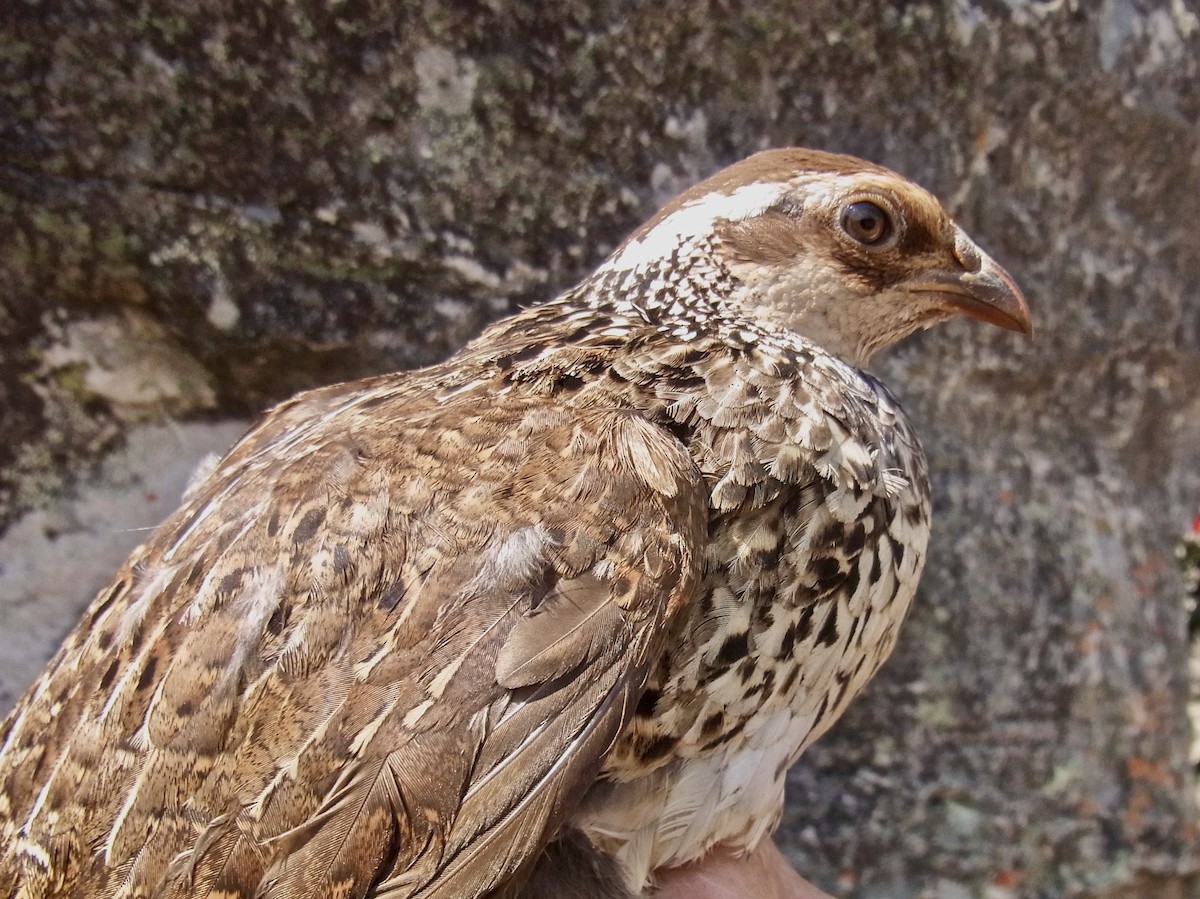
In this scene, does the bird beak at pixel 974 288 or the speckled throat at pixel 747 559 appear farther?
the bird beak at pixel 974 288

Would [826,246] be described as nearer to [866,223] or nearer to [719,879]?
[866,223]

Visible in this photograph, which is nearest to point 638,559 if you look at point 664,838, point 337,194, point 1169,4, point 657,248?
point 664,838

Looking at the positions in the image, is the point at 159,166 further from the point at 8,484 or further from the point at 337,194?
the point at 8,484

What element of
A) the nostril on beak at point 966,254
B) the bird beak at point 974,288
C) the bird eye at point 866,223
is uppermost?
the bird eye at point 866,223

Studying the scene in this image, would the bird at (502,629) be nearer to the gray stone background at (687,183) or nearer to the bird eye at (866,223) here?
the bird eye at (866,223)

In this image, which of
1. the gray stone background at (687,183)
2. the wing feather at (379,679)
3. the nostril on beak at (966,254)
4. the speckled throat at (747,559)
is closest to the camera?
the wing feather at (379,679)

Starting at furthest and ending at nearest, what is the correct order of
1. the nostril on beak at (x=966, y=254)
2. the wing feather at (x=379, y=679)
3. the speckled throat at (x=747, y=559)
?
1. the nostril on beak at (x=966, y=254)
2. the speckled throat at (x=747, y=559)
3. the wing feather at (x=379, y=679)

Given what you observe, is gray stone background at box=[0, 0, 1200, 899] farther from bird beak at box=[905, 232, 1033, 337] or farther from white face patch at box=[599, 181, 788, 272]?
bird beak at box=[905, 232, 1033, 337]

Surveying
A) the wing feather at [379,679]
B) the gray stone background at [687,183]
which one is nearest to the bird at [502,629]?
the wing feather at [379,679]
